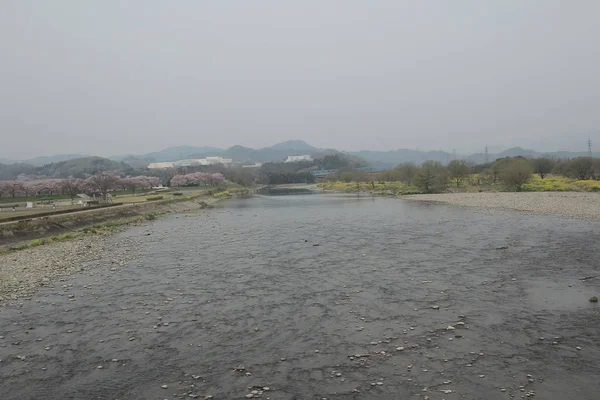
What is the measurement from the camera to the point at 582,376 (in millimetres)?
7754

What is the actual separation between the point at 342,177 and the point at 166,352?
138066mm

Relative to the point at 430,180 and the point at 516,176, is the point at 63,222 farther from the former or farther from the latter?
the point at 516,176

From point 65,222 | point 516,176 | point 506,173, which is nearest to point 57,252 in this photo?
point 65,222

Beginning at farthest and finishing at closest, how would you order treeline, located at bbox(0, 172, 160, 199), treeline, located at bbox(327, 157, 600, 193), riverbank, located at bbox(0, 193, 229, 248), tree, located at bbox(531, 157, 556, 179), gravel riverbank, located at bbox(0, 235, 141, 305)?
1. tree, located at bbox(531, 157, 556, 179)
2. treeline, located at bbox(0, 172, 160, 199)
3. treeline, located at bbox(327, 157, 600, 193)
4. riverbank, located at bbox(0, 193, 229, 248)
5. gravel riverbank, located at bbox(0, 235, 141, 305)

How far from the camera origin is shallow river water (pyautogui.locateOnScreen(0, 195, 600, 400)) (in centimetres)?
787

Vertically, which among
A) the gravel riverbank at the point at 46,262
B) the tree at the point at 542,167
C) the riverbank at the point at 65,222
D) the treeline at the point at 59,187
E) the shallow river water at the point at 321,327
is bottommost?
the shallow river water at the point at 321,327

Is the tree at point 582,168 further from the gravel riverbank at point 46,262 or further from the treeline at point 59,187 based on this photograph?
the treeline at point 59,187

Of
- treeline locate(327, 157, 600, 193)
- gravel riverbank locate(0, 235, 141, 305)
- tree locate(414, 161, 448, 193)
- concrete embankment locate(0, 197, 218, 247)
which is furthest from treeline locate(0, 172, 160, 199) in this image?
treeline locate(327, 157, 600, 193)

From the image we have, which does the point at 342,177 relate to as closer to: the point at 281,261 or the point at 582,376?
the point at 281,261

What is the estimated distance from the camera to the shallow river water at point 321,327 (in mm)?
7871

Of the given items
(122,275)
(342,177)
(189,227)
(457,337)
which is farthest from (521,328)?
(342,177)

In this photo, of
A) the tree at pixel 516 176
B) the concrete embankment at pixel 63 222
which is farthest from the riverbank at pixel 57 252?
the tree at pixel 516 176

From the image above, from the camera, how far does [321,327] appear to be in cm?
1092

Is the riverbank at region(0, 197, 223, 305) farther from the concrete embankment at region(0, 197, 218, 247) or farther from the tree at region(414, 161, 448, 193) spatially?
the tree at region(414, 161, 448, 193)
